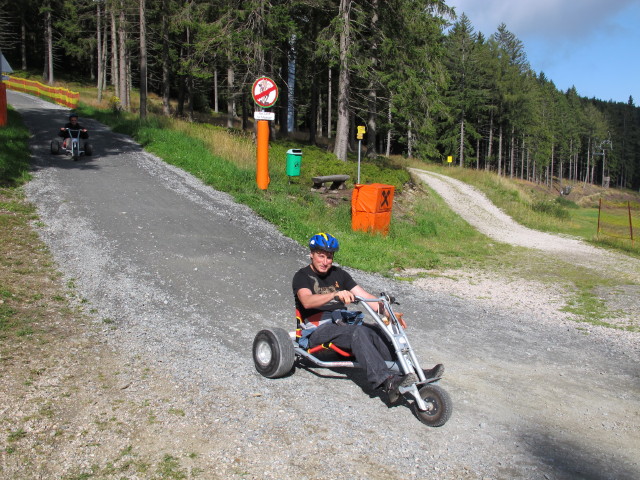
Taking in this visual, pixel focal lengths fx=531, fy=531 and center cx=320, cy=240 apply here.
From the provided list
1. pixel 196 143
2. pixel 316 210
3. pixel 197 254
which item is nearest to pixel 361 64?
pixel 196 143

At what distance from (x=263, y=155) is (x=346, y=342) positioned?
989 centimetres

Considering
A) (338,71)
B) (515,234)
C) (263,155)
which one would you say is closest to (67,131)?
(263,155)

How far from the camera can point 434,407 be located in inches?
172

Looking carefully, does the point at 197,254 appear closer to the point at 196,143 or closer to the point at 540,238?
the point at 196,143

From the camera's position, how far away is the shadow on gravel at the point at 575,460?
12.4 feet

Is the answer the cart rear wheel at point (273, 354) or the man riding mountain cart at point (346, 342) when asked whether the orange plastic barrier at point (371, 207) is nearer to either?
the man riding mountain cart at point (346, 342)

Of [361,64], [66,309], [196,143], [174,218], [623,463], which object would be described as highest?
[361,64]

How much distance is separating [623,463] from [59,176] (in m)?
13.6

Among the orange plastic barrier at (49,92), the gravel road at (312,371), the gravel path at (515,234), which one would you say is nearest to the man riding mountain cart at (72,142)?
the gravel road at (312,371)

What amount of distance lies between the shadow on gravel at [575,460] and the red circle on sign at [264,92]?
36.5 feet

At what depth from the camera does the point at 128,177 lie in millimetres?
14414

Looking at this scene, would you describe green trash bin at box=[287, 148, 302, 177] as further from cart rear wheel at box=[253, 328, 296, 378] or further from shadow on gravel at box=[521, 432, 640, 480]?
shadow on gravel at box=[521, 432, 640, 480]

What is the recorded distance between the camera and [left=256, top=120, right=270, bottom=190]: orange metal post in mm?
13672

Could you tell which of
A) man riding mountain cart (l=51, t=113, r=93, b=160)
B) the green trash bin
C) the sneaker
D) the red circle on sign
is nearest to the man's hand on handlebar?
the sneaker
